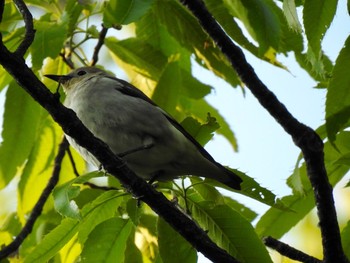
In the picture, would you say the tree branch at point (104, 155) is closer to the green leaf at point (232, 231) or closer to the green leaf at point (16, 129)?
the green leaf at point (232, 231)

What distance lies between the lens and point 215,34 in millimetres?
3113

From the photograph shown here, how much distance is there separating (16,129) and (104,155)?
76.8 inches

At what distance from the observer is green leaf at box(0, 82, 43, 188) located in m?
4.81

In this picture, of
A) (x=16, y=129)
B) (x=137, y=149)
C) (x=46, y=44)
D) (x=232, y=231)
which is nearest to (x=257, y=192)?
(x=232, y=231)

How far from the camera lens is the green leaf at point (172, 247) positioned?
3.33 metres

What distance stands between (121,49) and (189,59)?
0.51 metres

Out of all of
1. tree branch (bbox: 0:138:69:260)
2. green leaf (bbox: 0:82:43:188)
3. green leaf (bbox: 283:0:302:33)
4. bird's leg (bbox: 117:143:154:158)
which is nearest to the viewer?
green leaf (bbox: 283:0:302:33)

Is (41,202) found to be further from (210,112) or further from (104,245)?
(104,245)

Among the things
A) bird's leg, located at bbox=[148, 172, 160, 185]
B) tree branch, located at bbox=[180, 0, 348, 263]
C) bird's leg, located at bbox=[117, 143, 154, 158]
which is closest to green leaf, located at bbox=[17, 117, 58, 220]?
bird's leg, located at bbox=[117, 143, 154, 158]

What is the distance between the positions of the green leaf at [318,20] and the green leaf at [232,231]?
0.98 metres

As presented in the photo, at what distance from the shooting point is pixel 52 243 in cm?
358

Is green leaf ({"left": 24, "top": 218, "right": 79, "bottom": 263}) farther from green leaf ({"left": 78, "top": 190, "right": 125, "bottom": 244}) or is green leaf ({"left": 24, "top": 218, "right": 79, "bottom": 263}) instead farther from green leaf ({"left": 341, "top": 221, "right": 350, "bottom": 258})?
green leaf ({"left": 341, "top": 221, "right": 350, "bottom": 258})

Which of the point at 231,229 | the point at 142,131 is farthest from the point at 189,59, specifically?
the point at 231,229

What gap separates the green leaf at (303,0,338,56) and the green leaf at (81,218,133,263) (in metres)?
1.46
